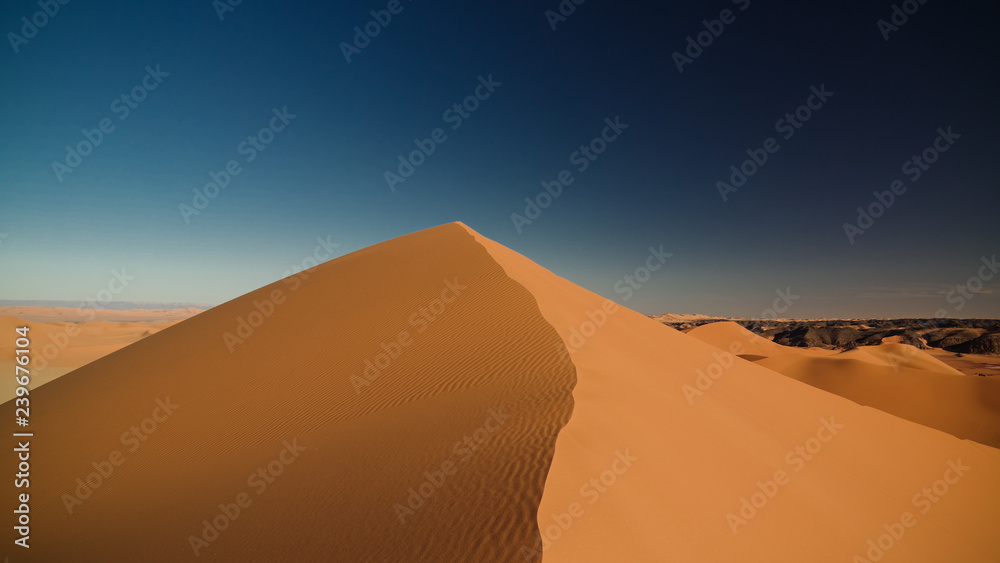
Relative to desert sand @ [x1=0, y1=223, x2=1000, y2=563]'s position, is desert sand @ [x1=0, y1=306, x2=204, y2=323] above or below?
below

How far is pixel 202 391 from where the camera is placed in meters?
9.62

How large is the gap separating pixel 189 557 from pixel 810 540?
274 inches

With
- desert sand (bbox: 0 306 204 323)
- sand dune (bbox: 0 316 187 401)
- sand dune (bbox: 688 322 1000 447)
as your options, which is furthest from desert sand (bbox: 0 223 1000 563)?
desert sand (bbox: 0 306 204 323)

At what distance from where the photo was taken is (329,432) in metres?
Result: 6.45

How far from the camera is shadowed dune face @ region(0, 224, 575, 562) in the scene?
151 inches
